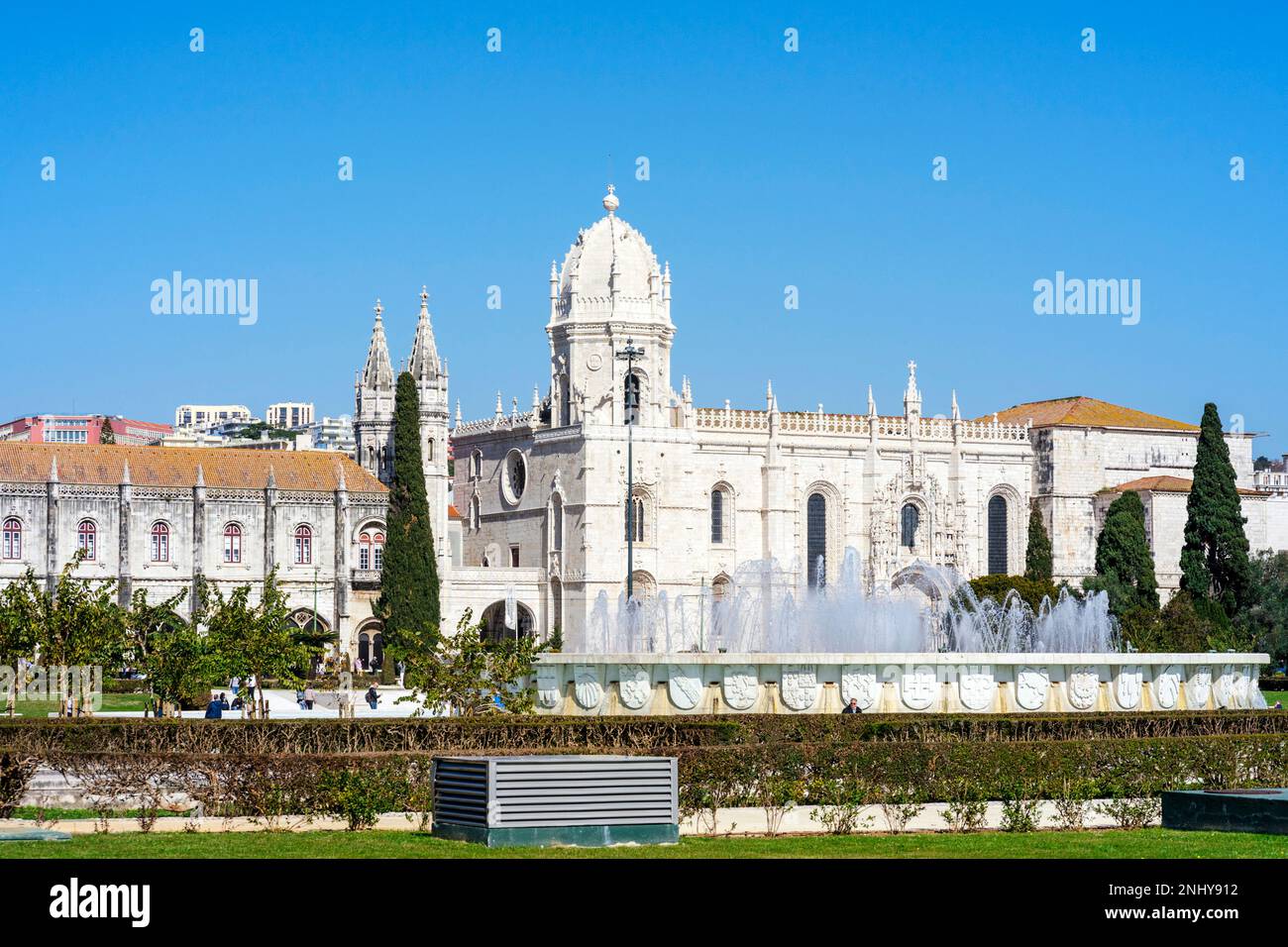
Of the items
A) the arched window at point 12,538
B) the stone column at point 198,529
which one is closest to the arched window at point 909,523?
the stone column at point 198,529

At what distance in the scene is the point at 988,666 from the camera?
30.3 meters

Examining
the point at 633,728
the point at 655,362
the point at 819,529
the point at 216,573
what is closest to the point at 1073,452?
the point at 819,529

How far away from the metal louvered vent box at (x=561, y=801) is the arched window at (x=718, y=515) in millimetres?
56132

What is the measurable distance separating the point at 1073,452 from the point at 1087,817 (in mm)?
59481

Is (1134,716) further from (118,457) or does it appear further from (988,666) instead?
(118,457)

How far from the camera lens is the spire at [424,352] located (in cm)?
7456

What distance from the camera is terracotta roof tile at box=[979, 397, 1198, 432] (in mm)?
81562

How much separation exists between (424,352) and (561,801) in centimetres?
5774

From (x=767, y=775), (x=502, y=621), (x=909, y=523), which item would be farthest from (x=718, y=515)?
(x=767, y=775)

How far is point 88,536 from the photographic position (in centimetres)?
6762

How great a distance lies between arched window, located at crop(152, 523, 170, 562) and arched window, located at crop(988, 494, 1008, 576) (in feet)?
106

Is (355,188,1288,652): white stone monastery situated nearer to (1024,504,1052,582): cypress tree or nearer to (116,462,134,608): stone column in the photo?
(1024,504,1052,582): cypress tree

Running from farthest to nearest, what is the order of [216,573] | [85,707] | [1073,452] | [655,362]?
1. [1073,452]
2. [655,362]
3. [216,573]
4. [85,707]

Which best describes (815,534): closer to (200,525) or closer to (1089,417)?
(1089,417)
